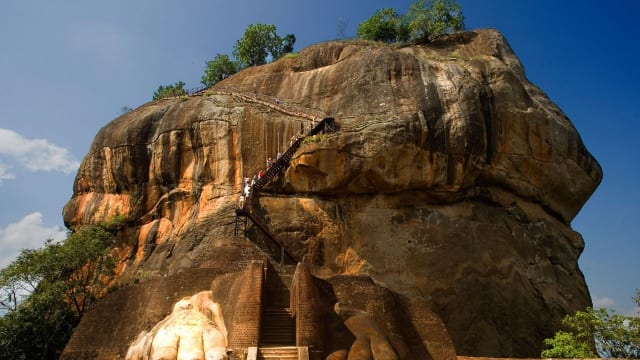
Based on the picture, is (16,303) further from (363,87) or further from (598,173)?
(598,173)

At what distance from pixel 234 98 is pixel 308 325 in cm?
1656

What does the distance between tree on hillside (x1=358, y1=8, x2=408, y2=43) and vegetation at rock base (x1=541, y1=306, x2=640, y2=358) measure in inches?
980

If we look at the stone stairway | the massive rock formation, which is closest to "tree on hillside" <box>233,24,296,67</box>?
the massive rock formation

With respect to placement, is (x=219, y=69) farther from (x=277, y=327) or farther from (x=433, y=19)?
(x=277, y=327)

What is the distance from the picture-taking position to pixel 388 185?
24.2 m

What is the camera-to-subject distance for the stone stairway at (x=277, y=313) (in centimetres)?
1441

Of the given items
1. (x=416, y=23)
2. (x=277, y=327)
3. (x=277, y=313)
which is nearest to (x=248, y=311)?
(x=277, y=327)

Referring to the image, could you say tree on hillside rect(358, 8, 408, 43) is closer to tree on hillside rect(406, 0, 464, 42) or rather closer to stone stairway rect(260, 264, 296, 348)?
tree on hillside rect(406, 0, 464, 42)

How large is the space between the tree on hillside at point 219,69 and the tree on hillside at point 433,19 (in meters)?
16.3

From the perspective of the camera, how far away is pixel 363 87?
85.8 ft

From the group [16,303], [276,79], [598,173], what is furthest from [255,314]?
[598,173]

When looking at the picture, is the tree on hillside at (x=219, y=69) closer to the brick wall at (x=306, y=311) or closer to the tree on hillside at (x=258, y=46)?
the tree on hillside at (x=258, y=46)

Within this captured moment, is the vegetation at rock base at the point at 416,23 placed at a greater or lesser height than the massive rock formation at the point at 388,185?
greater

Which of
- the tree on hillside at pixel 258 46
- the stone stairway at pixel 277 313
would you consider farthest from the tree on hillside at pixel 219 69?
the stone stairway at pixel 277 313
